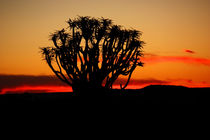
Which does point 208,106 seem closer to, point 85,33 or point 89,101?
point 89,101

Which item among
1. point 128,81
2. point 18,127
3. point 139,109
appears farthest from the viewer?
point 128,81

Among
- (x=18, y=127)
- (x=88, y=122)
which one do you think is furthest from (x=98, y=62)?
(x=18, y=127)

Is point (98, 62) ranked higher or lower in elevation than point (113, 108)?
higher

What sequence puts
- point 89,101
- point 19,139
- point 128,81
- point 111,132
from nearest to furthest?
1. point 19,139
2. point 111,132
3. point 89,101
4. point 128,81

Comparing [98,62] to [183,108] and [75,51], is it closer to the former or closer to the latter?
[75,51]

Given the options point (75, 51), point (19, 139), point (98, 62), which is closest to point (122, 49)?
point (98, 62)

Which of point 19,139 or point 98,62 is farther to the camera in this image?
point 98,62

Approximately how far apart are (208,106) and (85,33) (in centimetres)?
741

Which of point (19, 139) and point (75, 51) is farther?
point (75, 51)

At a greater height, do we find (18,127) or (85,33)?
(85,33)

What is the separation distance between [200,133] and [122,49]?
7.50 m

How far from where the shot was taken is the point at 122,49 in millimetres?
15453

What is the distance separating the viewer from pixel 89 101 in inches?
580

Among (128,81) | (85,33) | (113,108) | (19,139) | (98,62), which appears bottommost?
(19,139)
